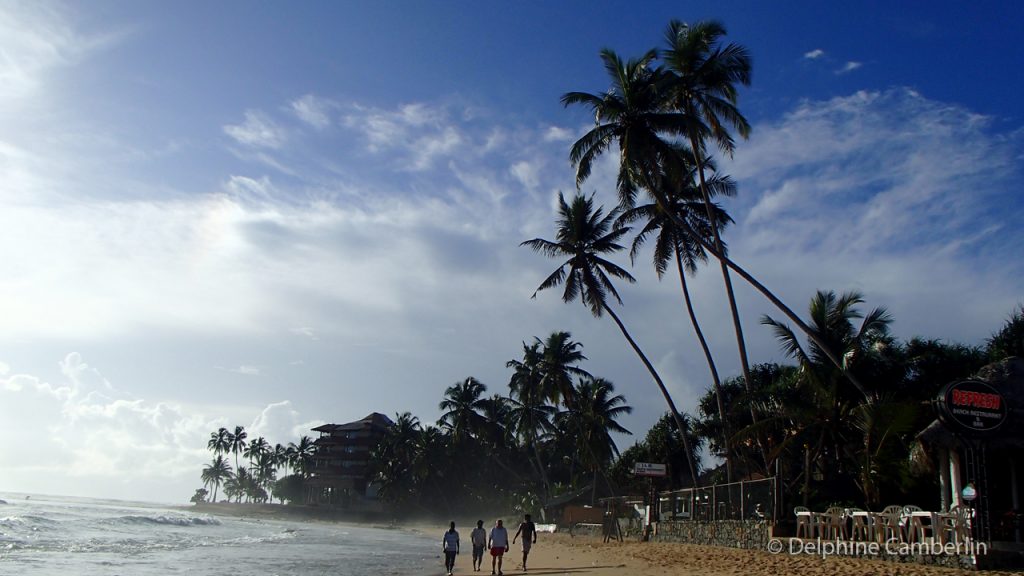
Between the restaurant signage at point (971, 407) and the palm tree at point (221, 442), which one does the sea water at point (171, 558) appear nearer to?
the restaurant signage at point (971, 407)

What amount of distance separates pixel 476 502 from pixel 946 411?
66.9 meters

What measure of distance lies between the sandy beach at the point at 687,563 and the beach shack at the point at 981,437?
1492 mm

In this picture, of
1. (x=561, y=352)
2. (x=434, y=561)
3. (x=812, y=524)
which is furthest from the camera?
(x=561, y=352)

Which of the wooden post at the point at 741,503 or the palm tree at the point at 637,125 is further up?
the palm tree at the point at 637,125

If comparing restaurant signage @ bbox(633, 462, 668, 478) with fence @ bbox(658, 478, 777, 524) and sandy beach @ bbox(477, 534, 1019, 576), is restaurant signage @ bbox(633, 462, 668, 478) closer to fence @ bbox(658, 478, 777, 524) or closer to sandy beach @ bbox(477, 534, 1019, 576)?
fence @ bbox(658, 478, 777, 524)

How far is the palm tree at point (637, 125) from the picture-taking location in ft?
84.0

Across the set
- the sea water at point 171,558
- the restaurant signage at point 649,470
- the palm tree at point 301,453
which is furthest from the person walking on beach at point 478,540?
the palm tree at point 301,453

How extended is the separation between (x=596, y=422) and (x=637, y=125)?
27.0 m

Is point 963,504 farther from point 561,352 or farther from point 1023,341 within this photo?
point 561,352

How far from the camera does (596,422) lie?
48781mm

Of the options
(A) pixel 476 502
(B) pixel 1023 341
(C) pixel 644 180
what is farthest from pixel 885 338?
(A) pixel 476 502

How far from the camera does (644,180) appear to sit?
25859 millimetres

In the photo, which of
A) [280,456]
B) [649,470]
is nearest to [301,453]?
[280,456]

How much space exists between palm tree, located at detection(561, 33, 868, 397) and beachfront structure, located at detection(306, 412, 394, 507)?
64343 millimetres
